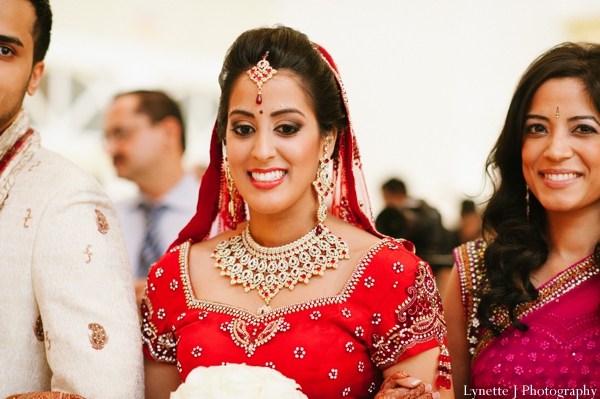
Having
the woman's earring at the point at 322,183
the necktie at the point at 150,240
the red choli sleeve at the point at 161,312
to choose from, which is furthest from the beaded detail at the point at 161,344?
the necktie at the point at 150,240

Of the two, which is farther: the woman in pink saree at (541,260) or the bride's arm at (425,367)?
the woman in pink saree at (541,260)

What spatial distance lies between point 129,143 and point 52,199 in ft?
7.51

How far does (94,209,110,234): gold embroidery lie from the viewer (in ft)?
6.21

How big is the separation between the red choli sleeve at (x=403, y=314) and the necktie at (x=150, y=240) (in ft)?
7.05

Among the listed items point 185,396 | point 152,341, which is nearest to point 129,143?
point 152,341

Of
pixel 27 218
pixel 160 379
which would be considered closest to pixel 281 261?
pixel 160 379

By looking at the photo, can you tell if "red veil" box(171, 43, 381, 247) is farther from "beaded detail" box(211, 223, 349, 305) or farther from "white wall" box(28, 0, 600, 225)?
"white wall" box(28, 0, 600, 225)

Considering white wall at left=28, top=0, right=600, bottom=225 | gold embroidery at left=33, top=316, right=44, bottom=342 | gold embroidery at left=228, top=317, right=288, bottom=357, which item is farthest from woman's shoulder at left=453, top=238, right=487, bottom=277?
white wall at left=28, top=0, right=600, bottom=225

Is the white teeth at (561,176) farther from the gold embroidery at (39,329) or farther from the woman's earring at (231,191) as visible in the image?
the gold embroidery at (39,329)

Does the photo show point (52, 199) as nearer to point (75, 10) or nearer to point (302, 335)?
point (302, 335)

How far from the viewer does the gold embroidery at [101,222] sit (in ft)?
6.21

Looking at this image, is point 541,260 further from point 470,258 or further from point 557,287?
point 470,258

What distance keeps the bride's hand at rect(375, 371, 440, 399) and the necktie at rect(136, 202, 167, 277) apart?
226 cm

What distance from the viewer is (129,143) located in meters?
4.11
